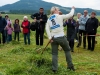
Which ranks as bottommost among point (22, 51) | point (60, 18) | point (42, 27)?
point (22, 51)

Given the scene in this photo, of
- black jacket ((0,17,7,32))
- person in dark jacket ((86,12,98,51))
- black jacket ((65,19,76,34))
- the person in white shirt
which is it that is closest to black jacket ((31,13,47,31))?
black jacket ((65,19,76,34))

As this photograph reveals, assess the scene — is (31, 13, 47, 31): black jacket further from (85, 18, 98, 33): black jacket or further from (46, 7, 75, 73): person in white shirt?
(46, 7, 75, 73): person in white shirt

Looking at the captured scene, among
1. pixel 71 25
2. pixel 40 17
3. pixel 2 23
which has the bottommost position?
pixel 2 23

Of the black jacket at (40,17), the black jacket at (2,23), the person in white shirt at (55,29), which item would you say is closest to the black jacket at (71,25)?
the black jacket at (40,17)

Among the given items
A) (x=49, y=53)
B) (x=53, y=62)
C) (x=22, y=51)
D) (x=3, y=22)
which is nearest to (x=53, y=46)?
(x=53, y=62)

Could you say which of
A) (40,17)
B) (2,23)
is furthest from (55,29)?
(2,23)

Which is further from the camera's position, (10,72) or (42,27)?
(42,27)

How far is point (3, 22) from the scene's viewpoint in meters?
17.2

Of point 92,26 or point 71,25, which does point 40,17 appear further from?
point 92,26

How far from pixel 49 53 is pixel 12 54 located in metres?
1.82

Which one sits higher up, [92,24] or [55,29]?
[55,29]

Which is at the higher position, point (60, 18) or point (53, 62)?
point (60, 18)

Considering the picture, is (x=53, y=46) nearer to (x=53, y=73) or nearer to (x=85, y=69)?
(x=53, y=73)

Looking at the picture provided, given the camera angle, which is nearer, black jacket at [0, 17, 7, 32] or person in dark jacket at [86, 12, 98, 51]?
person in dark jacket at [86, 12, 98, 51]
